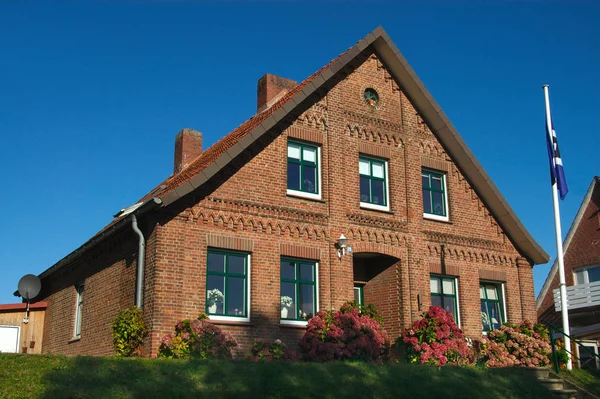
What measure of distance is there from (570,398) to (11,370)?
39.1 ft

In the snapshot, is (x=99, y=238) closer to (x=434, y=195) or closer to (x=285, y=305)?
(x=285, y=305)

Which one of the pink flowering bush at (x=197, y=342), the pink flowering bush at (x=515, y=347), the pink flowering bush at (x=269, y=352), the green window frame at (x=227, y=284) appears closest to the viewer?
the pink flowering bush at (x=197, y=342)

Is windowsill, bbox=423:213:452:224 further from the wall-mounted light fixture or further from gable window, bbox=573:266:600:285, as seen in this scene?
gable window, bbox=573:266:600:285

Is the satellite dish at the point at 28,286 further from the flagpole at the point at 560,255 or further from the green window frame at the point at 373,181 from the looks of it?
the flagpole at the point at 560,255

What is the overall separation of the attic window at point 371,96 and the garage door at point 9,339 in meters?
13.2

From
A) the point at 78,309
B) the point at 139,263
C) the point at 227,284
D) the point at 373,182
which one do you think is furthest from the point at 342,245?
the point at 78,309

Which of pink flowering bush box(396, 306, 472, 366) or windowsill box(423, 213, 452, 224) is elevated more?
windowsill box(423, 213, 452, 224)

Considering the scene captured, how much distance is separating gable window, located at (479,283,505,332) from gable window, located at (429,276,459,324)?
107cm

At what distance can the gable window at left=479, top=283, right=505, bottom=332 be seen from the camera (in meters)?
22.2

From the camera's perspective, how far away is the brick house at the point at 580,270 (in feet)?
106

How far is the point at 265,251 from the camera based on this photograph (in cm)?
1831

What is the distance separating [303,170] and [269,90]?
15.6 feet

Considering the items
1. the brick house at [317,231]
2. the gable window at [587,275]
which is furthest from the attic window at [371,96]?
the gable window at [587,275]

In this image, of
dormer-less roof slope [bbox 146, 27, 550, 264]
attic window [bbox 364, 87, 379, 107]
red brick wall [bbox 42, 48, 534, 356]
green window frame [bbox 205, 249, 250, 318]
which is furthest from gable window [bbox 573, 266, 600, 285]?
green window frame [bbox 205, 249, 250, 318]
